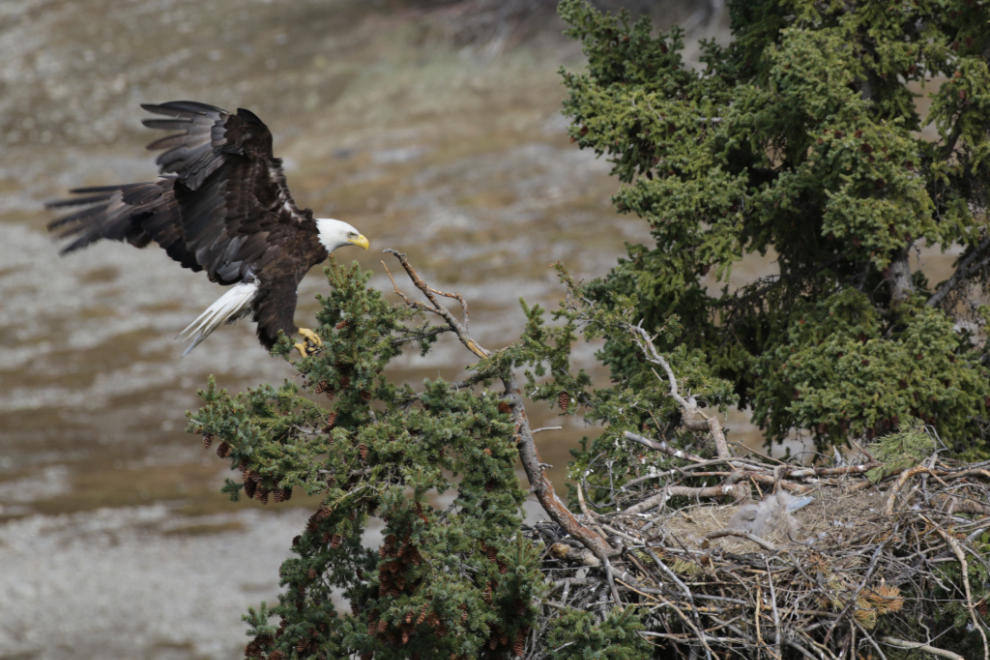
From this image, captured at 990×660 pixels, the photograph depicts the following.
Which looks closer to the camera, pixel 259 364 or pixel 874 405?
pixel 874 405

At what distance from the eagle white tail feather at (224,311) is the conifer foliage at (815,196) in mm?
2670

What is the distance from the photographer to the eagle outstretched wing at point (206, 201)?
258 inches

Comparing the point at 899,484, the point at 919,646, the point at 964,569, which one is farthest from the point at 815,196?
the point at 919,646

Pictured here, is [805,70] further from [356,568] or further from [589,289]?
[356,568]

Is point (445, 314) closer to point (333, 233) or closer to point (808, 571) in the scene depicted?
point (808, 571)

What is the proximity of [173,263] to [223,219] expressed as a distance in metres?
21.6

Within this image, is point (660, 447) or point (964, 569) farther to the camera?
point (660, 447)

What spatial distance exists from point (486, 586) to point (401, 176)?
83.6 feet

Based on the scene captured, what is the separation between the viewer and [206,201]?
6840 mm

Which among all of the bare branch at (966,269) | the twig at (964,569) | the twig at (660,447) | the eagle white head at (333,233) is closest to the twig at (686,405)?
the twig at (660,447)

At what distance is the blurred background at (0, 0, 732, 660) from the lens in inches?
637

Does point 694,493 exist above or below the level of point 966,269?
below

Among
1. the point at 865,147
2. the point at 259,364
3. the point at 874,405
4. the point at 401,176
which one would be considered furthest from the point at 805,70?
Answer: the point at 401,176

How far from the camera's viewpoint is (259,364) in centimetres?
2209
